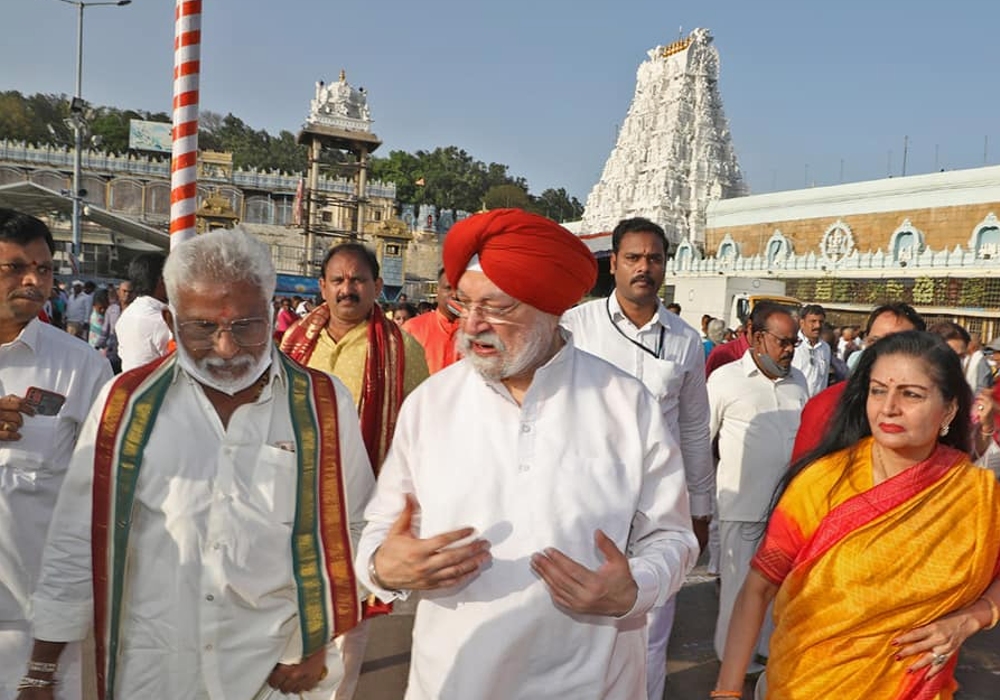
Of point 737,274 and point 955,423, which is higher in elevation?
point 737,274

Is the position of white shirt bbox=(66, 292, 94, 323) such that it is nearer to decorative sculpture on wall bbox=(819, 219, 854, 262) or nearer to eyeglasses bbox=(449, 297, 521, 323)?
eyeglasses bbox=(449, 297, 521, 323)

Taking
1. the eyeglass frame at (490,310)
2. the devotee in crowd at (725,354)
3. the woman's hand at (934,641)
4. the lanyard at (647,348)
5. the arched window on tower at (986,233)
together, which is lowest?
the woman's hand at (934,641)

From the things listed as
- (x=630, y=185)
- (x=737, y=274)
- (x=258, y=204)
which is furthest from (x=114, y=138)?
(x=737, y=274)

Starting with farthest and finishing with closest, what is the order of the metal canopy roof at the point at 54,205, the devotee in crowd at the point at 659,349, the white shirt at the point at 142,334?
1. the metal canopy roof at the point at 54,205
2. the white shirt at the point at 142,334
3. the devotee in crowd at the point at 659,349

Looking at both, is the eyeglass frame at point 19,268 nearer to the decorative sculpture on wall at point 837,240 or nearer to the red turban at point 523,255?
the red turban at point 523,255

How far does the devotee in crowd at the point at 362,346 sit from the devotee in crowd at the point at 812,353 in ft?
14.0

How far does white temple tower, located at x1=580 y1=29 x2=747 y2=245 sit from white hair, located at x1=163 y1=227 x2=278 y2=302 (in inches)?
1564

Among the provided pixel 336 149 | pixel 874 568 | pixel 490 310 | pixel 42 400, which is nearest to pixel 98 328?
pixel 42 400

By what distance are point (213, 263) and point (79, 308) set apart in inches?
465

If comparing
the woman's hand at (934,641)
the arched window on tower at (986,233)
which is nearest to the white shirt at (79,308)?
the woman's hand at (934,641)

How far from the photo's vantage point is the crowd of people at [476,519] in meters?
1.60

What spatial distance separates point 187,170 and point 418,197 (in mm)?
57456

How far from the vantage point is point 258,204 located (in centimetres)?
4250

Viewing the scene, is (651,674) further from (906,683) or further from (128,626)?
(128,626)
